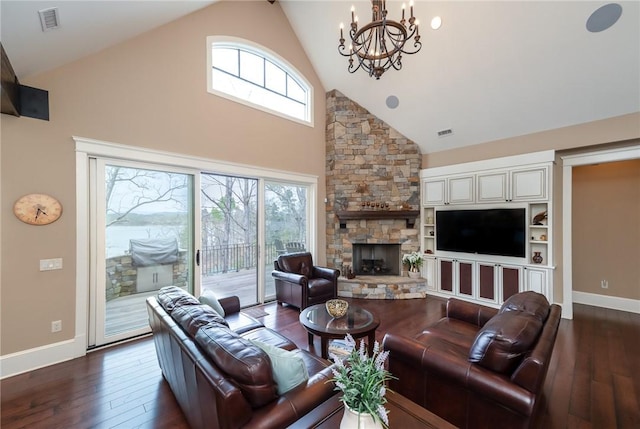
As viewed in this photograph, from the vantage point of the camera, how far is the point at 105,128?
316 centimetres

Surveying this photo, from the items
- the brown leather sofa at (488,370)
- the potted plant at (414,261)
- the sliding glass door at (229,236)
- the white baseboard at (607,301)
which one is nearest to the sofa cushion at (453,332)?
the brown leather sofa at (488,370)

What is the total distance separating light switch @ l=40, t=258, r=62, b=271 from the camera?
2.79m

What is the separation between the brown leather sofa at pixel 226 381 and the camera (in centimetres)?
121

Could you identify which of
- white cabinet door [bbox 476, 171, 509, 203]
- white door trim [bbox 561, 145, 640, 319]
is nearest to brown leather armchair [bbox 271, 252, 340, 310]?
white cabinet door [bbox 476, 171, 509, 203]

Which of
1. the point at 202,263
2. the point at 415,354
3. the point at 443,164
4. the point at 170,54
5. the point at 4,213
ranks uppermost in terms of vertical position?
the point at 170,54

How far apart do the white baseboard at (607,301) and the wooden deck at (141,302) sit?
239 inches

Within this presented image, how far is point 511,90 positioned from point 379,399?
16.4 ft

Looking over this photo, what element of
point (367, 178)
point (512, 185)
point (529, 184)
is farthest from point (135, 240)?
point (529, 184)

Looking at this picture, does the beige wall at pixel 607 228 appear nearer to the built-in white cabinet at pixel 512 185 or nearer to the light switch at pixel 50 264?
the built-in white cabinet at pixel 512 185

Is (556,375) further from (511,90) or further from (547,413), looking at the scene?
(511,90)

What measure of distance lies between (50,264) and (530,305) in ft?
15.5

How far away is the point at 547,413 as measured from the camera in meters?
2.13

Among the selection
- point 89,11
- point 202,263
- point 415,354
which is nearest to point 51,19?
point 89,11

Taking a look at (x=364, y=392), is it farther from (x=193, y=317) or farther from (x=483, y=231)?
(x=483, y=231)
